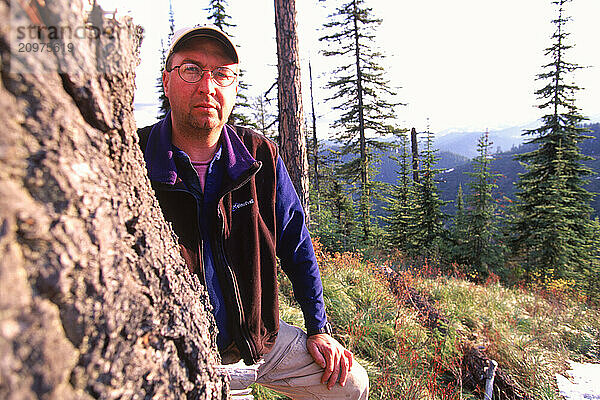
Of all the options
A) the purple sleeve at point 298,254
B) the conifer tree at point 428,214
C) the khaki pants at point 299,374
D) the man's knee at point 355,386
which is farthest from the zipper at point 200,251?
the conifer tree at point 428,214

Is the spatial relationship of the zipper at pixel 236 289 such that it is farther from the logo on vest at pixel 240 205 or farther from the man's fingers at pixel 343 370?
the man's fingers at pixel 343 370

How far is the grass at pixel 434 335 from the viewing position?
358cm

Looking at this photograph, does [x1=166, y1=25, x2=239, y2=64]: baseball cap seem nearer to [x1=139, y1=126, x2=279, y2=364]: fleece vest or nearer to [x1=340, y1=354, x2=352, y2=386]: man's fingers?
[x1=139, y1=126, x2=279, y2=364]: fleece vest

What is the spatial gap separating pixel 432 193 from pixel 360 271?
32.3ft

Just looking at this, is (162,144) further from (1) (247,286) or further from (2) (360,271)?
(2) (360,271)

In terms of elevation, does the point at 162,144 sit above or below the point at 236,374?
above

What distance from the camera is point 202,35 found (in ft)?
5.31

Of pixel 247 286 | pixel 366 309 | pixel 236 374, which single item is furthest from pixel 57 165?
pixel 366 309

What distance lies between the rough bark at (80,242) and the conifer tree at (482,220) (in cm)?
1446

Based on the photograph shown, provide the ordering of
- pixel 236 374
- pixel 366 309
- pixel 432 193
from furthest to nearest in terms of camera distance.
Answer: pixel 432 193 → pixel 366 309 → pixel 236 374

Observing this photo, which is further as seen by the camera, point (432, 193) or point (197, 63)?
point (432, 193)

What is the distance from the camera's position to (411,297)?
18.8 feet

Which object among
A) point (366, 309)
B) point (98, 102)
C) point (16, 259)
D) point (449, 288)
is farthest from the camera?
point (449, 288)

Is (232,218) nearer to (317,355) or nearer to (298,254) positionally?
(298,254)
